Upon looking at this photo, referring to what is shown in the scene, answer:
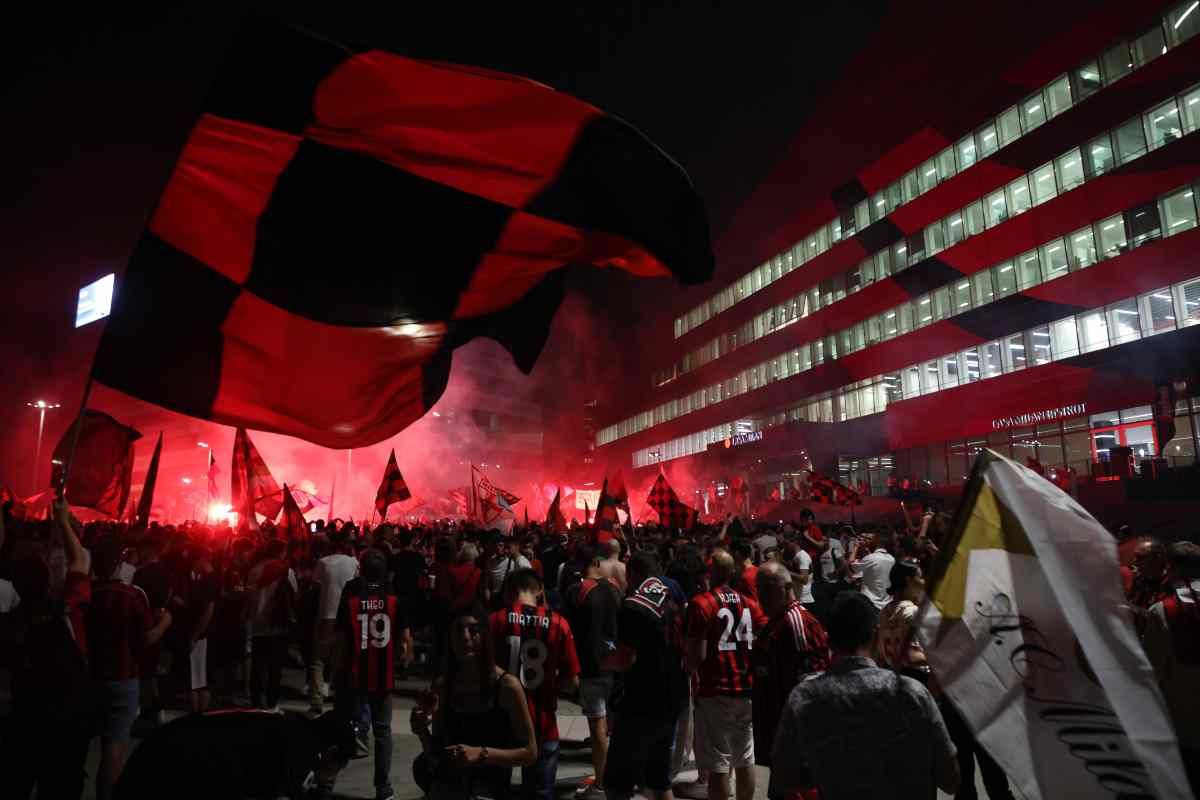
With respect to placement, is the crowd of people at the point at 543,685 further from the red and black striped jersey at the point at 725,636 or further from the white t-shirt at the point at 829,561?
the white t-shirt at the point at 829,561

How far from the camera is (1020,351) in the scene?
108 feet

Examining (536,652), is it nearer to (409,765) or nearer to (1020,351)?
(409,765)

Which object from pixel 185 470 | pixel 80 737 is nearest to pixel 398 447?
pixel 185 470

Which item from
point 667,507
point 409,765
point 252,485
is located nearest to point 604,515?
point 667,507

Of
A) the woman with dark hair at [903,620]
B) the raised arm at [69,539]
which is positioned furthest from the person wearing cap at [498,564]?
the raised arm at [69,539]

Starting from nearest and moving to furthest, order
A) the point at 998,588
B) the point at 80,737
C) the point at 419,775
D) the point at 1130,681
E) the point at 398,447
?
the point at 1130,681 < the point at 998,588 < the point at 419,775 < the point at 80,737 < the point at 398,447

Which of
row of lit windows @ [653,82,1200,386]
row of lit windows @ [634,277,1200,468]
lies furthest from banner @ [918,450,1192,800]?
row of lit windows @ [653,82,1200,386]

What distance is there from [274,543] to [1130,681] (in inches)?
378

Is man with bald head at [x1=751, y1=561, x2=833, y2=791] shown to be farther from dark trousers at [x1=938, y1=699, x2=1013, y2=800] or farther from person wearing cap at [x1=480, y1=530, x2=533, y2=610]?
person wearing cap at [x1=480, y1=530, x2=533, y2=610]

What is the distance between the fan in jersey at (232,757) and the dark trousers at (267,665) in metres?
7.30

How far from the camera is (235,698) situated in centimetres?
985

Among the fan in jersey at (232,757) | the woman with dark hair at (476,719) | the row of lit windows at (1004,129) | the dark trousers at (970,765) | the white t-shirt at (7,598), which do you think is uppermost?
the row of lit windows at (1004,129)

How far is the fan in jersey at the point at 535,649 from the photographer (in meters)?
4.73

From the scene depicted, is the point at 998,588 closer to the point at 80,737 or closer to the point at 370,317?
the point at 370,317
